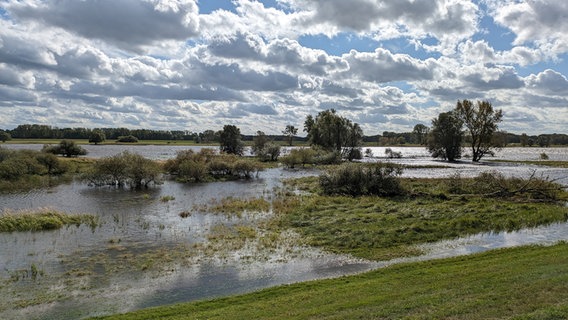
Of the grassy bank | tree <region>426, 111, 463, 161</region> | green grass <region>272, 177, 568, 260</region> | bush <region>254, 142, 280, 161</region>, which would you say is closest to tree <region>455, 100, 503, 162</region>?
tree <region>426, 111, 463, 161</region>

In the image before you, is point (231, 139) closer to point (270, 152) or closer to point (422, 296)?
point (270, 152)

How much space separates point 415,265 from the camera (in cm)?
1691

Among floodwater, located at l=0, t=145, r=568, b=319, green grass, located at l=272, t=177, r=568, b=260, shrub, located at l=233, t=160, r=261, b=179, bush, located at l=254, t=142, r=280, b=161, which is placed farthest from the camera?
bush, located at l=254, t=142, r=280, b=161

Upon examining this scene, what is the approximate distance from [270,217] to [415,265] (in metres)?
15.2

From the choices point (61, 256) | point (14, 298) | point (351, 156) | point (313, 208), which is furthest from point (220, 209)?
point (351, 156)

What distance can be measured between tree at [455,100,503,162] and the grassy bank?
3501 inches

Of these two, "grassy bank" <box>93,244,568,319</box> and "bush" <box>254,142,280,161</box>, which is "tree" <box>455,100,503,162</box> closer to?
"bush" <box>254,142,280,161</box>

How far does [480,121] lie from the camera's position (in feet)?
317

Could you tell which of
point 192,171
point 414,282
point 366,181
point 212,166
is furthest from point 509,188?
point 212,166

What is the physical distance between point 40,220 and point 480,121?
97.1m

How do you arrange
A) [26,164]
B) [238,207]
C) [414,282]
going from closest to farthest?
1. [414,282]
2. [238,207]
3. [26,164]

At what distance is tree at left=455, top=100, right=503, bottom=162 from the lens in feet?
A: 314

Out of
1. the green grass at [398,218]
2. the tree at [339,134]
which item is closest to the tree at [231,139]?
the tree at [339,134]

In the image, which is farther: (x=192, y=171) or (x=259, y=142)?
(x=259, y=142)
